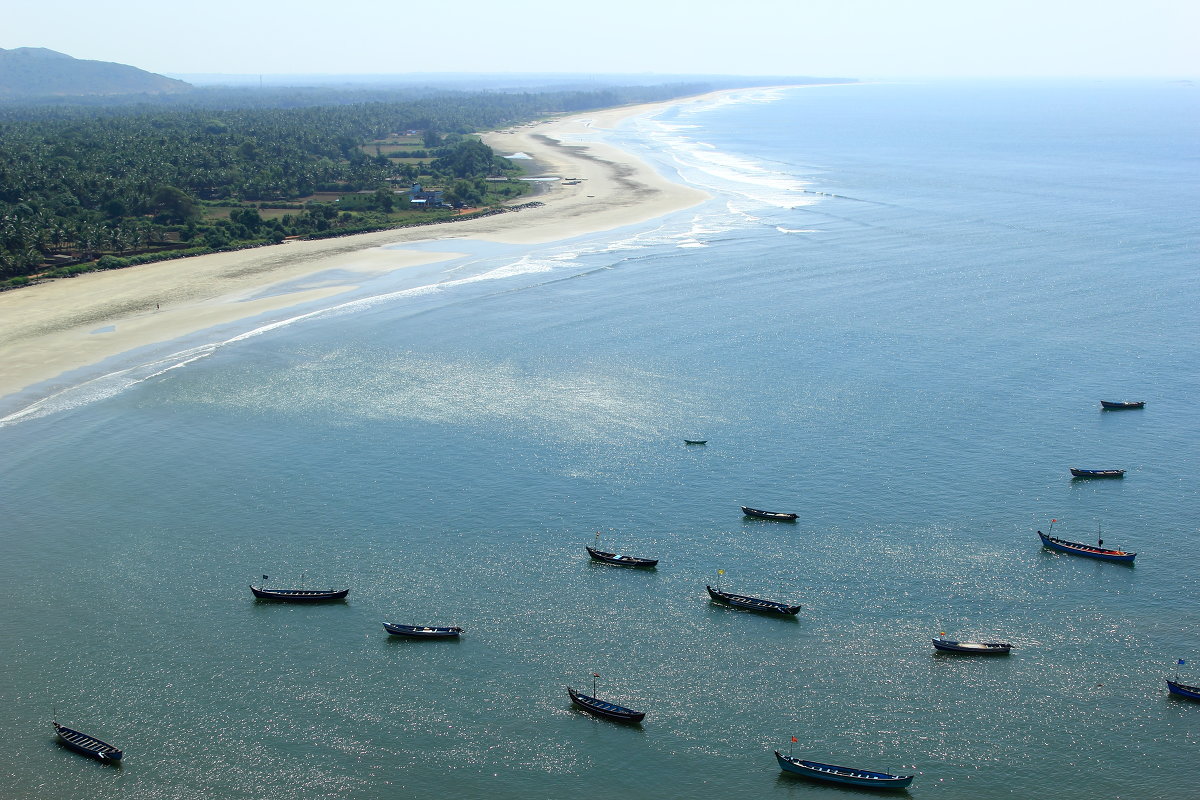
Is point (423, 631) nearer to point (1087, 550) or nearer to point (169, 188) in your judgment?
point (1087, 550)

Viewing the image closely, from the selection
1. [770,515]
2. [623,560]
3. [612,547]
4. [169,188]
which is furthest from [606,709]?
[169,188]

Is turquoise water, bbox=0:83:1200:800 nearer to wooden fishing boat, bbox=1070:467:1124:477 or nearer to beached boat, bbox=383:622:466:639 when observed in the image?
beached boat, bbox=383:622:466:639

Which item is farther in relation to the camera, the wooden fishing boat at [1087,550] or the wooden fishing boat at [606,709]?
the wooden fishing boat at [1087,550]

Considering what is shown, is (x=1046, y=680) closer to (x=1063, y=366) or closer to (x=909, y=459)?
(x=909, y=459)

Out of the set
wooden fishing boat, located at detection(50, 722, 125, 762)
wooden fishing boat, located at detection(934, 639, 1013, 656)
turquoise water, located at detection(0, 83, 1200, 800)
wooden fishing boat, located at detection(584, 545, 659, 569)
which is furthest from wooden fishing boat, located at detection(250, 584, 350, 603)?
wooden fishing boat, located at detection(934, 639, 1013, 656)

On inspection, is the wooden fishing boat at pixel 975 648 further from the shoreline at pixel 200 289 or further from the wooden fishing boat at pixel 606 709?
the shoreline at pixel 200 289

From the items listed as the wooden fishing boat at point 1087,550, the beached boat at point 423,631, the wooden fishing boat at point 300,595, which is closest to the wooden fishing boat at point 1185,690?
the wooden fishing boat at point 1087,550
